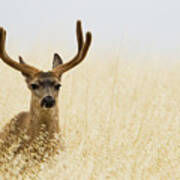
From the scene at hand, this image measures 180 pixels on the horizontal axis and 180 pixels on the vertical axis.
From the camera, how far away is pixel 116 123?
5.59 m

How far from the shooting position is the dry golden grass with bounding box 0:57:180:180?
3703 millimetres

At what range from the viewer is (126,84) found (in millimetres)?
8109

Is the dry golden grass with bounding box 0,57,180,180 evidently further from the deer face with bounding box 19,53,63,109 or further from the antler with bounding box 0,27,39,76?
the antler with bounding box 0,27,39,76

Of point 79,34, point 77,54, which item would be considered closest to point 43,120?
point 77,54

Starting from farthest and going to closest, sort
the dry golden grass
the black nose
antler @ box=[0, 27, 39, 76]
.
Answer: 1. antler @ box=[0, 27, 39, 76]
2. the black nose
3. the dry golden grass

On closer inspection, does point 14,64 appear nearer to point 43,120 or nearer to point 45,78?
point 45,78

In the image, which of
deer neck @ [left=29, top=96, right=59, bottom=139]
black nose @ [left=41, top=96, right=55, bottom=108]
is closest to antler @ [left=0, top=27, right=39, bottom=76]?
deer neck @ [left=29, top=96, right=59, bottom=139]

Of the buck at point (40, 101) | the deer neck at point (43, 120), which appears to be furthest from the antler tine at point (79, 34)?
the deer neck at point (43, 120)

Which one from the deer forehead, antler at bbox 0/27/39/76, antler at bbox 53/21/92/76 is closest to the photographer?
the deer forehead

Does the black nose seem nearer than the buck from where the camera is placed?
Yes

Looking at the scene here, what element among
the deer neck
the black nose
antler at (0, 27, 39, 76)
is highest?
antler at (0, 27, 39, 76)

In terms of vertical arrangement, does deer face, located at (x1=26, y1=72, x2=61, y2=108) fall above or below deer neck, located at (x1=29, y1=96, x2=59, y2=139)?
above

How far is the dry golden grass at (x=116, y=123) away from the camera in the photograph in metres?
3.70

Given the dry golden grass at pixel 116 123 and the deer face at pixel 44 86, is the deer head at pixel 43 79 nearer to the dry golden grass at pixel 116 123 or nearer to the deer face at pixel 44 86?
the deer face at pixel 44 86
